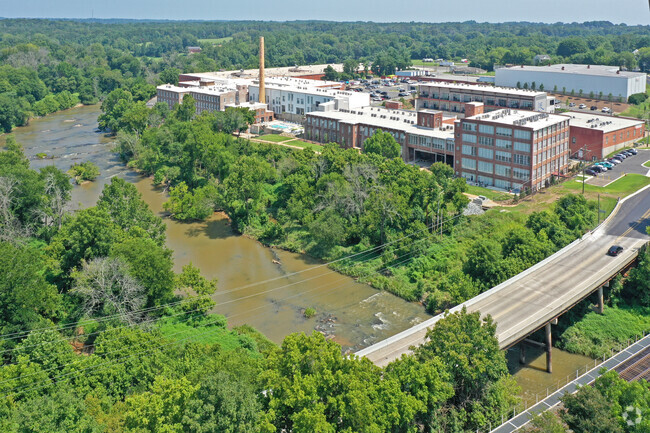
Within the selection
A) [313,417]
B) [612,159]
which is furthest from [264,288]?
[612,159]

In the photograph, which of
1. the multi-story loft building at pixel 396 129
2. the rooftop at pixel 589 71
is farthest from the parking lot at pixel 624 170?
the rooftop at pixel 589 71

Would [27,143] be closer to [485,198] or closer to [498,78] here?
[485,198]

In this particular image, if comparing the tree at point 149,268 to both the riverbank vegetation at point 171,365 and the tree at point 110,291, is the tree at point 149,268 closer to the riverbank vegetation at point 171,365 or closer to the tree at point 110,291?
the riverbank vegetation at point 171,365

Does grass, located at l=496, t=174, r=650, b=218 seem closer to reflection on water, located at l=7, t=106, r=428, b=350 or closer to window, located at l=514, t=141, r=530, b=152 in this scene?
window, located at l=514, t=141, r=530, b=152

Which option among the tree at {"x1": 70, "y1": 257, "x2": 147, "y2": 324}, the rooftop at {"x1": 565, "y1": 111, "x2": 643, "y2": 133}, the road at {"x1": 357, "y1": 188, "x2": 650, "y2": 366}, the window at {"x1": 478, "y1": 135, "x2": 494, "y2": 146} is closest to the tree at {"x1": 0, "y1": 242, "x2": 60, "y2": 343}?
the tree at {"x1": 70, "y1": 257, "x2": 147, "y2": 324}

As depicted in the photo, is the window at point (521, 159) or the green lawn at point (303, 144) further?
the green lawn at point (303, 144)

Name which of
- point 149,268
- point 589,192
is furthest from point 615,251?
point 149,268
